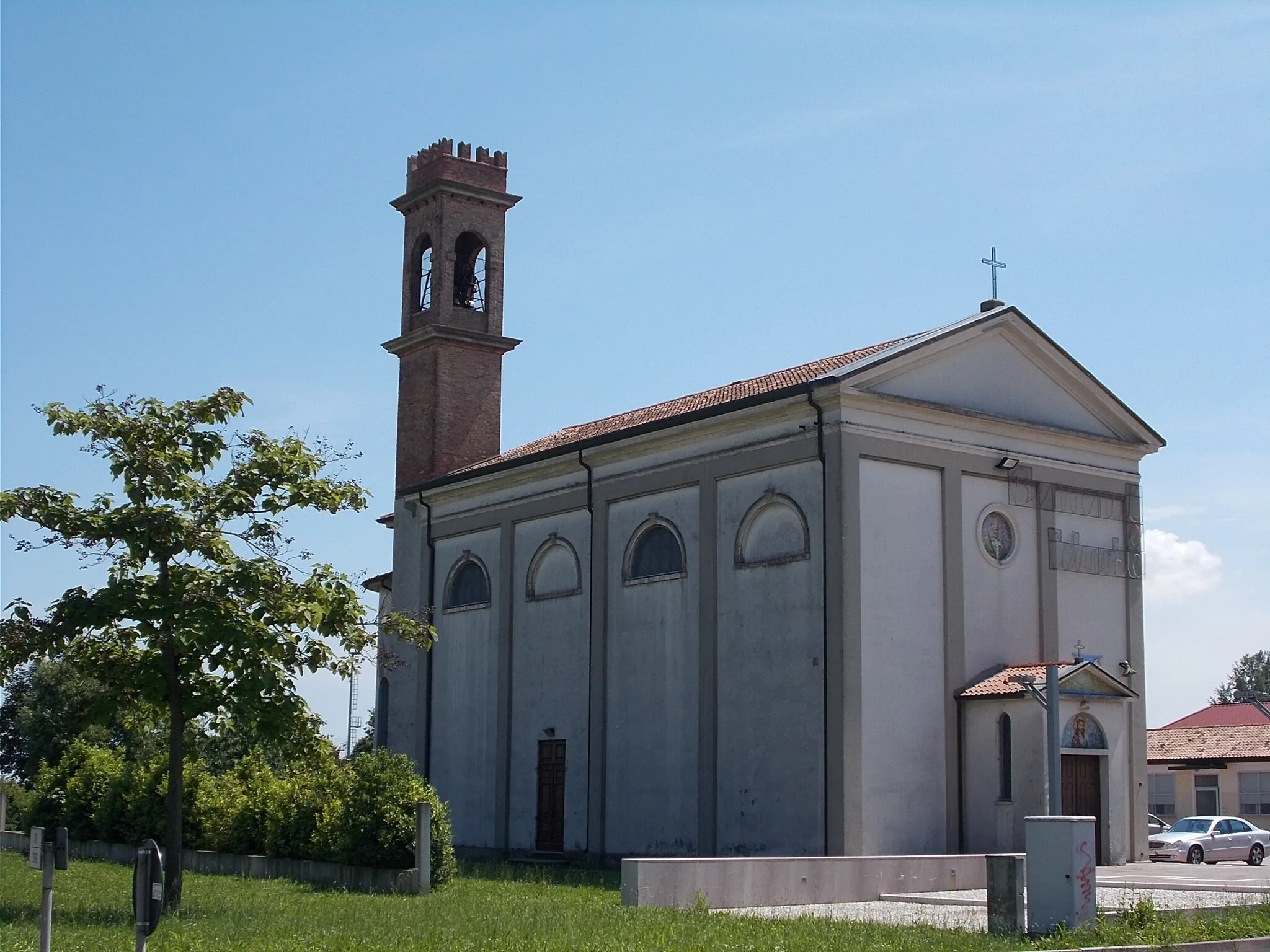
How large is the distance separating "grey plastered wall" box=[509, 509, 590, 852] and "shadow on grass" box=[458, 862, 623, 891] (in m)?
1.68

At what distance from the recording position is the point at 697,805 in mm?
26266

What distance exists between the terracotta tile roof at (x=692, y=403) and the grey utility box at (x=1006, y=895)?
1178 cm

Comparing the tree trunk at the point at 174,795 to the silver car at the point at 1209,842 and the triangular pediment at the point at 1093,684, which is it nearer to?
the triangular pediment at the point at 1093,684

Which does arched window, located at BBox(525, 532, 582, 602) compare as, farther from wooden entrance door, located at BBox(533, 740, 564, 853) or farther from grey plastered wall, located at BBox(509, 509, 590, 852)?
wooden entrance door, located at BBox(533, 740, 564, 853)

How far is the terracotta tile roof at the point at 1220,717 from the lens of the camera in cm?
5059

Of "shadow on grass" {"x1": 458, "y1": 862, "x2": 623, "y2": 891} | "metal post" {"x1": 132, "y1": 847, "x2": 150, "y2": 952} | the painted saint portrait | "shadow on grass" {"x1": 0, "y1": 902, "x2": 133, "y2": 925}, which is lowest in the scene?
"shadow on grass" {"x1": 458, "y1": 862, "x2": 623, "y2": 891}

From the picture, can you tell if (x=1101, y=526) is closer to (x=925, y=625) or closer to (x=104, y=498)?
(x=925, y=625)

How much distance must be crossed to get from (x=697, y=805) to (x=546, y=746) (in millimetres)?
4917

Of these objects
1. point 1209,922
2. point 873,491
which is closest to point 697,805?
point 873,491

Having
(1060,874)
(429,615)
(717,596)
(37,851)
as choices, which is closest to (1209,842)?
(717,596)

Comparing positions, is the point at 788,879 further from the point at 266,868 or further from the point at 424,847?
the point at 266,868

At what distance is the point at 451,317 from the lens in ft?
117

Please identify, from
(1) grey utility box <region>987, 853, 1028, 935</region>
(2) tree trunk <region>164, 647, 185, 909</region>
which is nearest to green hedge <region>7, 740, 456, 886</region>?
(2) tree trunk <region>164, 647, 185, 909</region>

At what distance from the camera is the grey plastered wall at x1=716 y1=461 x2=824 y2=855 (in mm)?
24312
